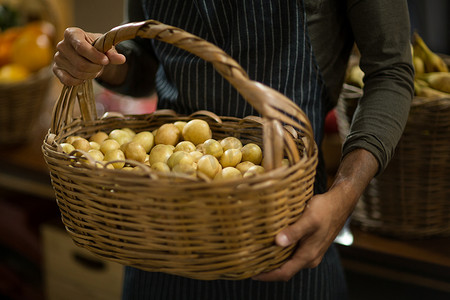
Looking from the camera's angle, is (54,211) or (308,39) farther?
(54,211)

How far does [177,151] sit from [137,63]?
37 centimetres

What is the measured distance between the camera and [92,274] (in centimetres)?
146

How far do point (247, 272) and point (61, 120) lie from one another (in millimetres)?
391

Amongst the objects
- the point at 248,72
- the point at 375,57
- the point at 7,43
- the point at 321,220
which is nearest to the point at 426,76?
the point at 375,57

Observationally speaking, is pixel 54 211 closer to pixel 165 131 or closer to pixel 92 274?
pixel 92 274

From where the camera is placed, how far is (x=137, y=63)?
0.99 m

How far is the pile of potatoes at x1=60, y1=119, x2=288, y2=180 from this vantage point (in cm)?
63

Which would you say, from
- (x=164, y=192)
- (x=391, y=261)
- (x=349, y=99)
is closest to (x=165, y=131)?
(x=164, y=192)

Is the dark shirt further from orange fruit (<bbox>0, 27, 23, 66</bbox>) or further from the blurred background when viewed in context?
orange fruit (<bbox>0, 27, 23, 66</bbox>)

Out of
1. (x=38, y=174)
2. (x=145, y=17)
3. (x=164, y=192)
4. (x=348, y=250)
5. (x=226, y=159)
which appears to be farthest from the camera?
(x=38, y=174)

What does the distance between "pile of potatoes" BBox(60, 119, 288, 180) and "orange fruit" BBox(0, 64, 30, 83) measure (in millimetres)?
958

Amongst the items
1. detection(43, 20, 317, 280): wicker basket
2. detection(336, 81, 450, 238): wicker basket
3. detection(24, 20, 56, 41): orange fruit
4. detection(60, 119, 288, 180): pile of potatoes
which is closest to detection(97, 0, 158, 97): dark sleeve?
detection(60, 119, 288, 180): pile of potatoes

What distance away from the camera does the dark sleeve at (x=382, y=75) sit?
72 centimetres

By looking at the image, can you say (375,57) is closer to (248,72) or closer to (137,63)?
(248,72)
